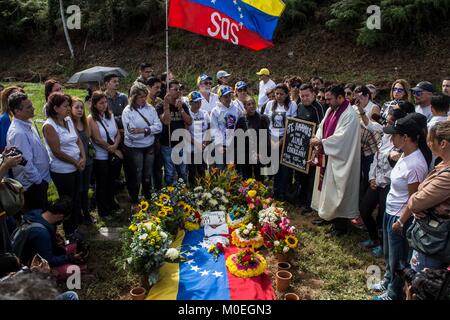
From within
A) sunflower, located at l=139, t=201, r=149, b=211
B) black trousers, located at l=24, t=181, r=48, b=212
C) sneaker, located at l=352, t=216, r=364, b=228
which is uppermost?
black trousers, located at l=24, t=181, r=48, b=212

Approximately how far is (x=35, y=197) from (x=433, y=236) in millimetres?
4690

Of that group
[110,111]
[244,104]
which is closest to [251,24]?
[244,104]

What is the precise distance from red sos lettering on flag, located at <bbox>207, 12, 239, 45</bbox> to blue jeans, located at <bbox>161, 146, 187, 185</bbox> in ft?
7.14

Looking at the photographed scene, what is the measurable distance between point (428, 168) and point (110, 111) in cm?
475

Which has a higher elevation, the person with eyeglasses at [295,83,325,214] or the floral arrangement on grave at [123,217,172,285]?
the person with eyeglasses at [295,83,325,214]

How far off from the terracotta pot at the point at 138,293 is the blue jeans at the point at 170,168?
3.02 meters

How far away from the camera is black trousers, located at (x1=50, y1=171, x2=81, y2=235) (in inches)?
212

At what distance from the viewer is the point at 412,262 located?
357cm

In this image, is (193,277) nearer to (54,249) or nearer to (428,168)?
(54,249)

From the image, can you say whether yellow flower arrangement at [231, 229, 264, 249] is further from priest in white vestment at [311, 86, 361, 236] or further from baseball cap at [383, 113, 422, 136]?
baseball cap at [383, 113, 422, 136]

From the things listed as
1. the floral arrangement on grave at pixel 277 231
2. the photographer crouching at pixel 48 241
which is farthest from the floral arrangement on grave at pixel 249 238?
the photographer crouching at pixel 48 241

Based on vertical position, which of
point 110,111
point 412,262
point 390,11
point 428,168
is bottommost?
point 412,262

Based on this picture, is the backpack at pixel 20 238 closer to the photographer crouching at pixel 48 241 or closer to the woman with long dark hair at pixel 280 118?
the photographer crouching at pixel 48 241

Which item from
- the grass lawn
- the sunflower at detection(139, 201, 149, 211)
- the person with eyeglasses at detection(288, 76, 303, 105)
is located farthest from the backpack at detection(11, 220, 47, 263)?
the person with eyeglasses at detection(288, 76, 303, 105)
